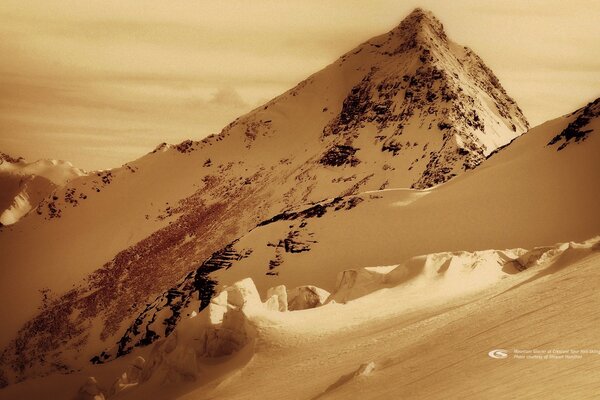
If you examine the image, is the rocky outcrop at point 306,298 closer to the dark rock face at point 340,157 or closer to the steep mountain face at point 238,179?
the steep mountain face at point 238,179

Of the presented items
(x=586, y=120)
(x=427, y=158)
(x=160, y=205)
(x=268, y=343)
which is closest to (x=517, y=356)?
(x=268, y=343)

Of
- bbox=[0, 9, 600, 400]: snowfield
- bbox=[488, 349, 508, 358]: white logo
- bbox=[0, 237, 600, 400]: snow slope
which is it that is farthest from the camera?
bbox=[0, 9, 600, 400]: snowfield

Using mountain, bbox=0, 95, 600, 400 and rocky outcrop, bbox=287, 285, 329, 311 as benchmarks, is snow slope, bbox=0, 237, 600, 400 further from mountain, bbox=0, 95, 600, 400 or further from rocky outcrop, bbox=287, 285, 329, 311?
rocky outcrop, bbox=287, 285, 329, 311

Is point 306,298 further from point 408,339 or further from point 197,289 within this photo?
point 197,289

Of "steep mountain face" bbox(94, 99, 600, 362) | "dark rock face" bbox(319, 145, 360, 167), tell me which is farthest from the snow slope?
"dark rock face" bbox(319, 145, 360, 167)

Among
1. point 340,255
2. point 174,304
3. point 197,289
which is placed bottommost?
point 174,304

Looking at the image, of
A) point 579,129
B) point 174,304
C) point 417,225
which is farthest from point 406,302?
point 579,129

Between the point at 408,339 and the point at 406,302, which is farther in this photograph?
the point at 406,302

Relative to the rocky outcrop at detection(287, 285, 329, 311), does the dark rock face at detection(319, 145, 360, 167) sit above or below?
above

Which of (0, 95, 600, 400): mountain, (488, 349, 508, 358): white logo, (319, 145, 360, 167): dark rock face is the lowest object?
(488, 349, 508, 358): white logo
